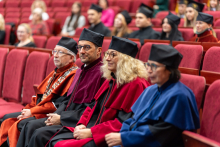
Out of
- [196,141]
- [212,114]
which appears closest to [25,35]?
[212,114]

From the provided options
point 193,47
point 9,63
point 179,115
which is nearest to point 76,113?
point 179,115

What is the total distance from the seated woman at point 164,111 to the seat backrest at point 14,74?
5.74ft

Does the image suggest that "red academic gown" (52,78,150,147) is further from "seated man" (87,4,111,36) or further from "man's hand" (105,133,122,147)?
"seated man" (87,4,111,36)

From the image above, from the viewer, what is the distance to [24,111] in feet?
7.59

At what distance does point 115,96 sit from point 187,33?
2090 mm

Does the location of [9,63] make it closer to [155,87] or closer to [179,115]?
[155,87]

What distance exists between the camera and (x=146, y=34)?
151 inches

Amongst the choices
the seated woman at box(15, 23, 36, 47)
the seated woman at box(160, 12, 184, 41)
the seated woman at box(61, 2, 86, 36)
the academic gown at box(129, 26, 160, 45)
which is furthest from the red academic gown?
the seated woman at box(61, 2, 86, 36)

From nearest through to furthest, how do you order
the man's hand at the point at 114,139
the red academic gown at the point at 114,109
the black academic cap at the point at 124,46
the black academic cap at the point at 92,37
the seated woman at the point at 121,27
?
the man's hand at the point at 114,139 → the red academic gown at the point at 114,109 → the black academic cap at the point at 124,46 → the black academic cap at the point at 92,37 → the seated woman at the point at 121,27

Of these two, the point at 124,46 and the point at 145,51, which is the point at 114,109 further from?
the point at 145,51

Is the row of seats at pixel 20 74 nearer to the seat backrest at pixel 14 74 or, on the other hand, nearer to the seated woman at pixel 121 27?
the seat backrest at pixel 14 74

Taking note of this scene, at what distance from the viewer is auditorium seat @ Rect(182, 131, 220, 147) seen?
117 cm

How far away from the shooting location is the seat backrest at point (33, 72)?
2805 mm

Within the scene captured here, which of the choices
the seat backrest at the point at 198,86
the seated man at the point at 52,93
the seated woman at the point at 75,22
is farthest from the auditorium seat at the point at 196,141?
the seated woman at the point at 75,22
